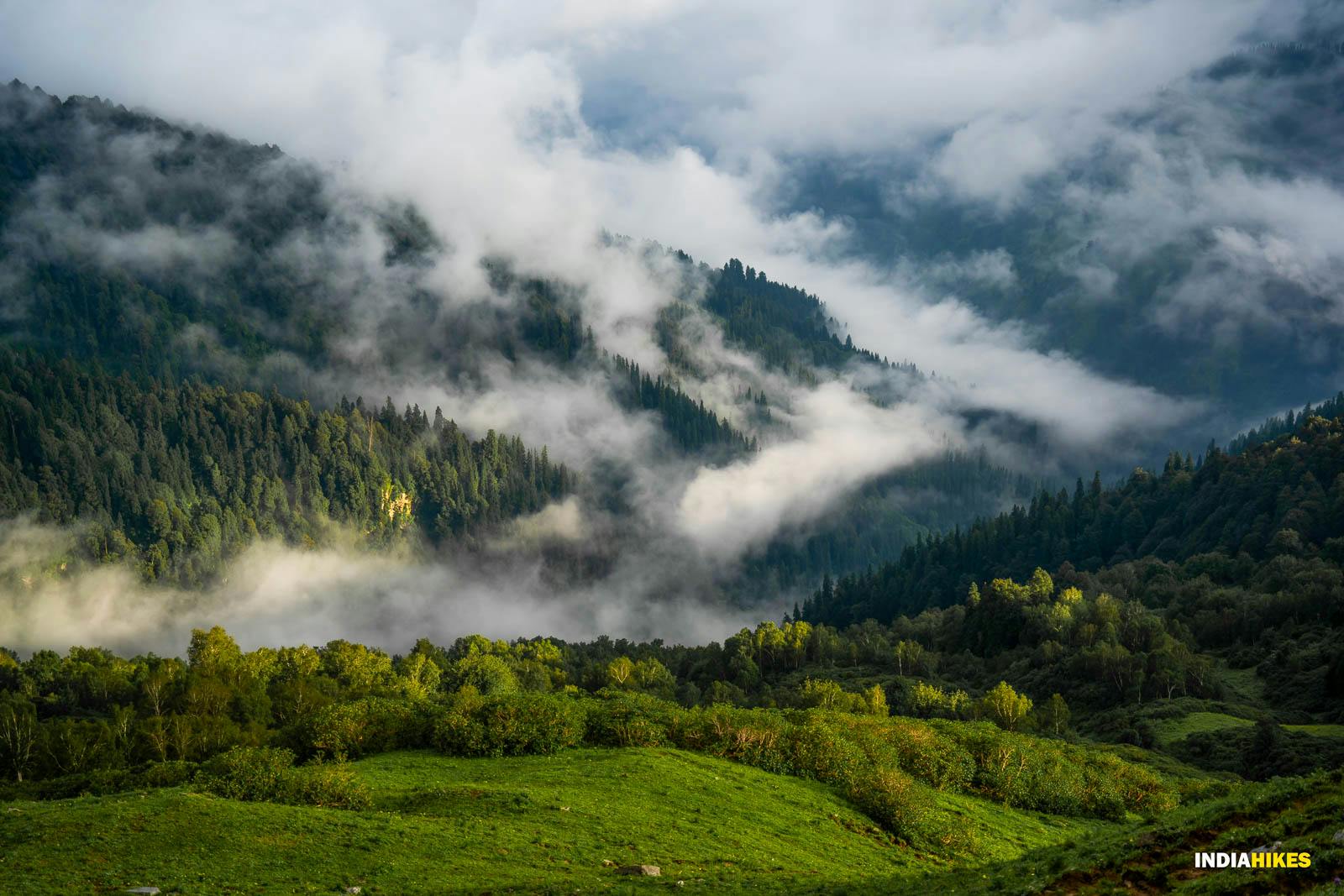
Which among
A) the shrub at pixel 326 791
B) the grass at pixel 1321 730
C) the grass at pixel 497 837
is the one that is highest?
the shrub at pixel 326 791

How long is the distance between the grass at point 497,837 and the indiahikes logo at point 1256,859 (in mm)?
16158

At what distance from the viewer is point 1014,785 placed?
3733 inches

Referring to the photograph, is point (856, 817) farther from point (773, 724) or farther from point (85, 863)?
point (85, 863)

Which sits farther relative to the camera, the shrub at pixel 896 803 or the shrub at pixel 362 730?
the shrub at pixel 362 730

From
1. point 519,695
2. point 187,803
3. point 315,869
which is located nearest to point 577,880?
point 315,869

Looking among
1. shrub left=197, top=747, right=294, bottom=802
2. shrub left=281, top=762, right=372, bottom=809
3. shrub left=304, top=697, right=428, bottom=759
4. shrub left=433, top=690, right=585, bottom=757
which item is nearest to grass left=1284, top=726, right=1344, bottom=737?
shrub left=433, top=690, right=585, bottom=757

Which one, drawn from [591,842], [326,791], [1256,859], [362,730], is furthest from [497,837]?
[362,730]

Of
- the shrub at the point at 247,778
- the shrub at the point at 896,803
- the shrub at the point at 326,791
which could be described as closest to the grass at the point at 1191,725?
the shrub at the point at 896,803

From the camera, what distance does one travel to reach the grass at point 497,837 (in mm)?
49625

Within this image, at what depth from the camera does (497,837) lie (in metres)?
58.7

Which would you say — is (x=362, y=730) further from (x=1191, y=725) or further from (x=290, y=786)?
(x=1191, y=725)

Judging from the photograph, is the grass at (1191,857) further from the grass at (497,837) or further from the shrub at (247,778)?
the shrub at (247,778)

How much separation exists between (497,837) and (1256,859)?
130ft

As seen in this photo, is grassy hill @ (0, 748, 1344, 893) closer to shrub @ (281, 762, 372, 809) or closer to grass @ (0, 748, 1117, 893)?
grass @ (0, 748, 1117, 893)
